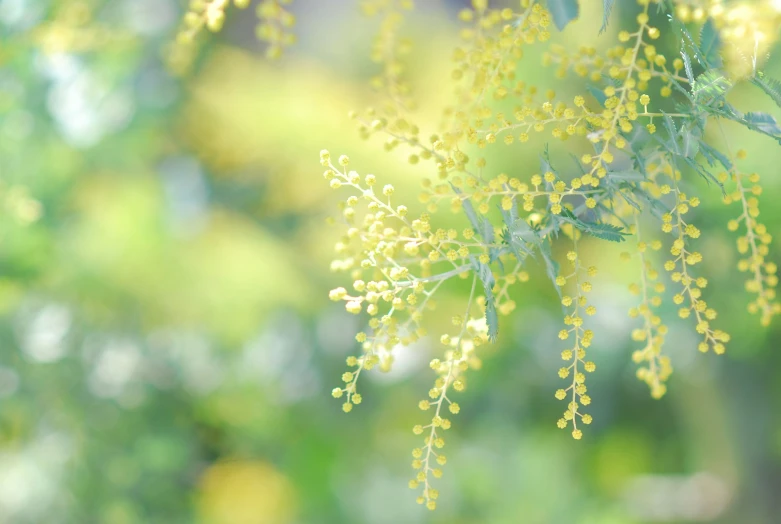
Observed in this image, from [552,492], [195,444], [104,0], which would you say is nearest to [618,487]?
[552,492]

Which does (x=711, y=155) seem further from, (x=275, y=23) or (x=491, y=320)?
(x=275, y=23)

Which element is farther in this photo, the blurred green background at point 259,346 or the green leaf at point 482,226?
the blurred green background at point 259,346

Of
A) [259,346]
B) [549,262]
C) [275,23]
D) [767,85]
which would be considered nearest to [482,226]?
[549,262]

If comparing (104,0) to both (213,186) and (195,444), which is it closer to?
(213,186)

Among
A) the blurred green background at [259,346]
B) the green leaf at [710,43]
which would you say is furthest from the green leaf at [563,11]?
the blurred green background at [259,346]

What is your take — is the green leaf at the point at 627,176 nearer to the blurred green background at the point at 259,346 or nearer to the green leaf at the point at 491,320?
the green leaf at the point at 491,320

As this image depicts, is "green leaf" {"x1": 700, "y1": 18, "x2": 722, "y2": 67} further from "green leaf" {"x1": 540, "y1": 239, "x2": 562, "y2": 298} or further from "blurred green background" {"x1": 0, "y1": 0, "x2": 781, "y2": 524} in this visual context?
"blurred green background" {"x1": 0, "y1": 0, "x2": 781, "y2": 524}
